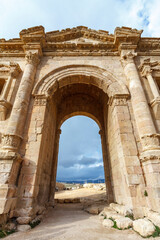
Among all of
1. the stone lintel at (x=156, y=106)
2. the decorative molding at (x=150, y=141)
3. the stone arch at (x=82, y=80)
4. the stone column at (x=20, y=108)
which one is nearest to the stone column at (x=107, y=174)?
the stone arch at (x=82, y=80)

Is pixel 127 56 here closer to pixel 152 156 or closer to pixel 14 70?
pixel 152 156

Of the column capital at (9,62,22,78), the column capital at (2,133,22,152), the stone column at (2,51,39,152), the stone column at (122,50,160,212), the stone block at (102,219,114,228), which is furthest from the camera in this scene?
the column capital at (9,62,22,78)

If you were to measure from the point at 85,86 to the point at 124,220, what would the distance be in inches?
326

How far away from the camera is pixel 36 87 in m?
6.53

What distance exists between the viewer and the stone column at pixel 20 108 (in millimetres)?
4820

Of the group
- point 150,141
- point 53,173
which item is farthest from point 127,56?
point 53,173

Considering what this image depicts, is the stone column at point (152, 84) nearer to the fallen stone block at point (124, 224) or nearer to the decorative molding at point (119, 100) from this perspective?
the decorative molding at point (119, 100)

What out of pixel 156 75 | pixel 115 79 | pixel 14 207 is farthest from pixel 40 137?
pixel 156 75

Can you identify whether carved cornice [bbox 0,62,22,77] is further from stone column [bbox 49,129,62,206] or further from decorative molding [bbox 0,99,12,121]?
stone column [bbox 49,129,62,206]

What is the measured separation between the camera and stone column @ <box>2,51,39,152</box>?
4.82 meters

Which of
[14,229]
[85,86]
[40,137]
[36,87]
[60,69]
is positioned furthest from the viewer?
[85,86]

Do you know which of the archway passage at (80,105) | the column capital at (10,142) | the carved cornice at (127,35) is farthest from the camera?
the archway passage at (80,105)

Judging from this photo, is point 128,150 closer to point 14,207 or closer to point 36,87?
point 14,207

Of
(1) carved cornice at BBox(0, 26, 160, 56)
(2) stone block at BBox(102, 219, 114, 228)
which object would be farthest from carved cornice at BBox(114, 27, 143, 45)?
(2) stone block at BBox(102, 219, 114, 228)
